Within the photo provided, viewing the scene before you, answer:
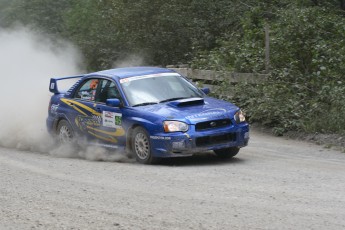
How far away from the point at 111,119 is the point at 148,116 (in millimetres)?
985

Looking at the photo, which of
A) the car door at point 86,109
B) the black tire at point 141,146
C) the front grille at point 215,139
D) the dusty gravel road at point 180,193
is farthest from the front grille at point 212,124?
the car door at point 86,109

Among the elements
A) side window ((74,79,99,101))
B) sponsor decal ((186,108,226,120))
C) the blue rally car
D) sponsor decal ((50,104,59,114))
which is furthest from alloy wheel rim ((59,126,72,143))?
sponsor decal ((186,108,226,120))

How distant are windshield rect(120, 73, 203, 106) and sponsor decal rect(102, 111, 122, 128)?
1.09ft

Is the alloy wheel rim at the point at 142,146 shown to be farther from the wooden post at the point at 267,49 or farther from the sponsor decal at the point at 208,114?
the wooden post at the point at 267,49

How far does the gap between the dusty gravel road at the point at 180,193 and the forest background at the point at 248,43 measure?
9.69 feet

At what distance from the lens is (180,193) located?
8.80 metres

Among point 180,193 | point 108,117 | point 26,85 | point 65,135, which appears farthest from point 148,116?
point 26,85

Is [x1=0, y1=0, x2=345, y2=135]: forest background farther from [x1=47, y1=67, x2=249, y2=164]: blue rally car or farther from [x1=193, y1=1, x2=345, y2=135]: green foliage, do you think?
[x1=47, y1=67, x2=249, y2=164]: blue rally car

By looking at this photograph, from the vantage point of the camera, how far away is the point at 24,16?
36062 millimetres

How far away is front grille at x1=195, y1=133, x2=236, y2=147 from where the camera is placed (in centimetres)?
1134

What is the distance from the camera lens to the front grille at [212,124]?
1137 cm

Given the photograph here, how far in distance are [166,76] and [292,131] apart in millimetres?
3526

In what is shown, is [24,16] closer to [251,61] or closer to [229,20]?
[229,20]

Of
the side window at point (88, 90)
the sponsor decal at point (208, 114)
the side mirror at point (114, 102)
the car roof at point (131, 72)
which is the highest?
the car roof at point (131, 72)
